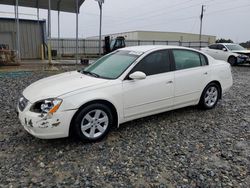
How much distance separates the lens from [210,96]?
16.7 ft

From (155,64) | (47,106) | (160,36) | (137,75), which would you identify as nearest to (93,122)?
(47,106)

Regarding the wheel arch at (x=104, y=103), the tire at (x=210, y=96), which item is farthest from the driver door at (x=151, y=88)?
the tire at (x=210, y=96)

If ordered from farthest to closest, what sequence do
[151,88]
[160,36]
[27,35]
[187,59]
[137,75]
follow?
1. [160,36]
2. [27,35]
3. [187,59]
4. [151,88]
5. [137,75]

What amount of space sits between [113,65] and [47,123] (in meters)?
1.66

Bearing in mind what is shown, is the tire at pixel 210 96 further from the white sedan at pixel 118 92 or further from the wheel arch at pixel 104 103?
the wheel arch at pixel 104 103

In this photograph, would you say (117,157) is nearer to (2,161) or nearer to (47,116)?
(47,116)

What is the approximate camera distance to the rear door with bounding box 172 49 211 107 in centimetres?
443

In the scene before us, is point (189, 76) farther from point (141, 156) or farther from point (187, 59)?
point (141, 156)

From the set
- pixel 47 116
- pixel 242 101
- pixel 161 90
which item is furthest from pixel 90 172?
pixel 242 101

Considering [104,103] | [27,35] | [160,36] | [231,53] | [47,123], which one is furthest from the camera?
[160,36]

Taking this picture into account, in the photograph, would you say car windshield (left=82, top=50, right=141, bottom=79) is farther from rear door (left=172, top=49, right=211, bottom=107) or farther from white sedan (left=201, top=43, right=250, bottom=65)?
white sedan (left=201, top=43, right=250, bottom=65)

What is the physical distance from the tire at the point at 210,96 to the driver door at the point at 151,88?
99cm

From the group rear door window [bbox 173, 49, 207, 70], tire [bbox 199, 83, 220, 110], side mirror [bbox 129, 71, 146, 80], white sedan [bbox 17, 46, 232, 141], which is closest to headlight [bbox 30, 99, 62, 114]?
white sedan [bbox 17, 46, 232, 141]

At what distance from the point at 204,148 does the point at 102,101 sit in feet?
5.53
